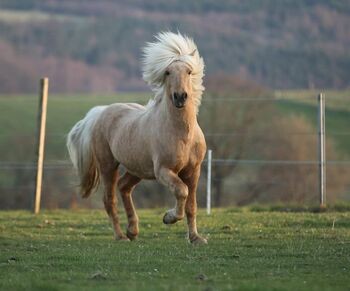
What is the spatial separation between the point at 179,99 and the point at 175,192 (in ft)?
3.59

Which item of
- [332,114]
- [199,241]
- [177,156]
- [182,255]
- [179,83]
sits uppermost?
[332,114]

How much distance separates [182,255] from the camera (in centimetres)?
1000

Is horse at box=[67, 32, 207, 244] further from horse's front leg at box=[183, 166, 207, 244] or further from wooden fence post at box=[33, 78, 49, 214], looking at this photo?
wooden fence post at box=[33, 78, 49, 214]

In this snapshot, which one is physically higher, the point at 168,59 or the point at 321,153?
the point at 168,59

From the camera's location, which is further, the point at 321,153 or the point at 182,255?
the point at 321,153

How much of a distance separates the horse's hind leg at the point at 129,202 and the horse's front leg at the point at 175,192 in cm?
146

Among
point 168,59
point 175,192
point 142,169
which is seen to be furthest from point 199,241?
point 168,59

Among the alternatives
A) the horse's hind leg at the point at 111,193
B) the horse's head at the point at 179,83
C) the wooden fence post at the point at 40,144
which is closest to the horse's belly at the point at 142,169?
the horse's hind leg at the point at 111,193

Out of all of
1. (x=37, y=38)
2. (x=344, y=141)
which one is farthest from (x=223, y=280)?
(x=37, y=38)

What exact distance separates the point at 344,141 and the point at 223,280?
33.5 meters

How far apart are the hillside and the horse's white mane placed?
157 feet

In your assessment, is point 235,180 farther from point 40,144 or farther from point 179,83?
point 179,83

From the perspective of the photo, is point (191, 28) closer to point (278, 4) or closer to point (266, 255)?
point (278, 4)

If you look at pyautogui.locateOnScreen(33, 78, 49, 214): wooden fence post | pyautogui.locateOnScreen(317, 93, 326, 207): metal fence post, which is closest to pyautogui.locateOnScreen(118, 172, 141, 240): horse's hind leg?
pyautogui.locateOnScreen(33, 78, 49, 214): wooden fence post
